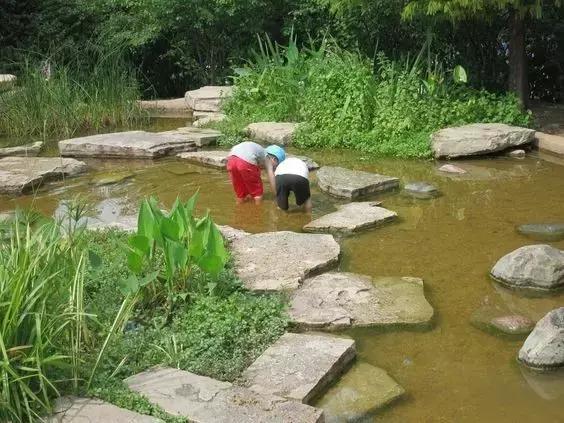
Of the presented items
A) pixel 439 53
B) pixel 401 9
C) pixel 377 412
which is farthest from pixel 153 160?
pixel 377 412

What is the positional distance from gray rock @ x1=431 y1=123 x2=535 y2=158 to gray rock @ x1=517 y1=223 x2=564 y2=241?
8.16 ft

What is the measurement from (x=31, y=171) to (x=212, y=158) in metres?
1.98

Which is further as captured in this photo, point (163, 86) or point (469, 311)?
point (163, 86)

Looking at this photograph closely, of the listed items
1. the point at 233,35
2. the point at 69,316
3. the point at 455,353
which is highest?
the point at 233,35

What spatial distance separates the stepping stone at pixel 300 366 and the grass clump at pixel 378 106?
494 centimetres

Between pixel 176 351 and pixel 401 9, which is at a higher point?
pixel 401 9

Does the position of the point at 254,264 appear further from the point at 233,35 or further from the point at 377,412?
the point at 233,35

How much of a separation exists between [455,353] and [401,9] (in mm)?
7034

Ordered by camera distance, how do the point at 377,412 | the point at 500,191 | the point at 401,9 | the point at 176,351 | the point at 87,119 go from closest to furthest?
the point at 377,412 < the point at 176,351 < the point at 500,191 < the point at 401,9 < the point at 87,119

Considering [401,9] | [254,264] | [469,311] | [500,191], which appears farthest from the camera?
[401,9]

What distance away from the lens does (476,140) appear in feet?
28.1

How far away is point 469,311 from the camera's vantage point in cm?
468

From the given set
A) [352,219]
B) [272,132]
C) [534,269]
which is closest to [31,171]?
[272,132]

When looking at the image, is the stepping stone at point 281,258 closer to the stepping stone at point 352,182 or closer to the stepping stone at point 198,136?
the stepping stone at point 352,182
